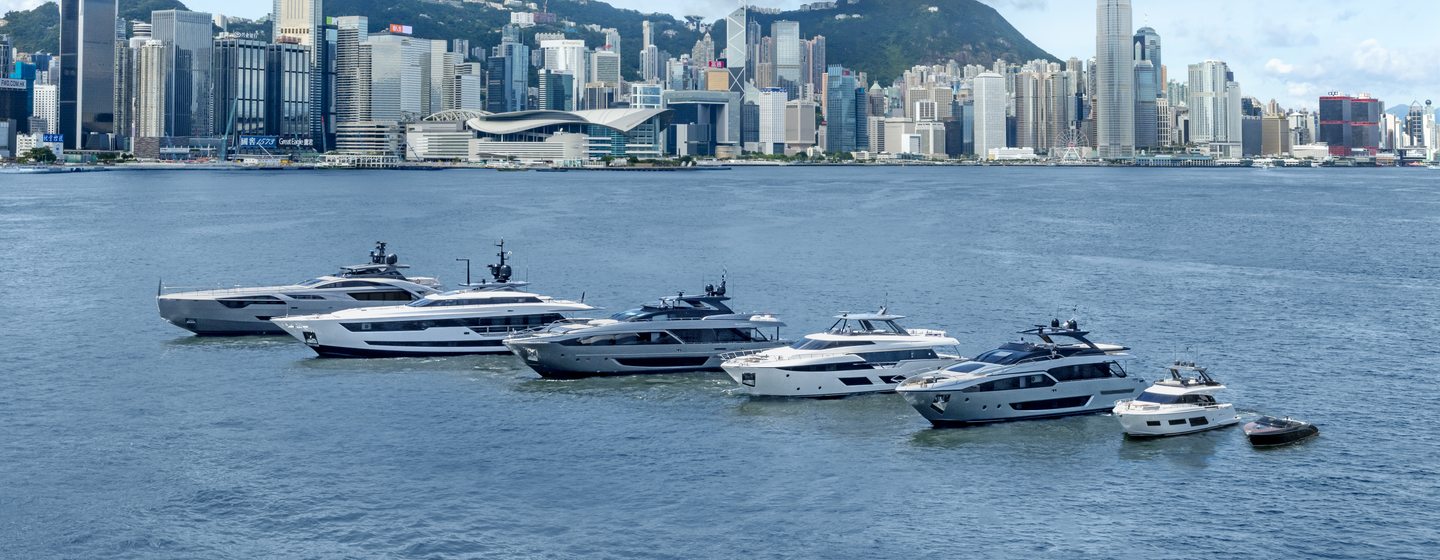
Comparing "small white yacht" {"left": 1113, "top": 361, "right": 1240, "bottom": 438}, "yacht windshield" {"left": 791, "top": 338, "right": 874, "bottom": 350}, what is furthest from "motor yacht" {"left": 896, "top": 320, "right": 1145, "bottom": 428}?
"yacht windshield" {"left": 791, "top": 338, "right": 874, "bottom": 350}

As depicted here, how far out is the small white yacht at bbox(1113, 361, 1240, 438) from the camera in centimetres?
3041

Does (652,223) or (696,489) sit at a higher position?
(652,223)

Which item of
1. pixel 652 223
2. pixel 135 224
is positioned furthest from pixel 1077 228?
pixel 135 224

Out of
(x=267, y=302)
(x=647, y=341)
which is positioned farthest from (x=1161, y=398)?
(x=267, y=302)

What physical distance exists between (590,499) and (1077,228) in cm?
7122

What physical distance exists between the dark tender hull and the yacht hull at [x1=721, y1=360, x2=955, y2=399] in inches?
322

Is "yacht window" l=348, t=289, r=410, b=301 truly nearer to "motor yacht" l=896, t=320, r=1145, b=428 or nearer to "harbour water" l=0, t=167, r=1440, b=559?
"harbour water" l=0, t=167, r=1440, b=559

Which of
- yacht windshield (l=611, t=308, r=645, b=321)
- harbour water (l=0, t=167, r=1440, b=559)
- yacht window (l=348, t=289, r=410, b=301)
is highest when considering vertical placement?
yacht window (l=348, t=289, r=410, b=301)

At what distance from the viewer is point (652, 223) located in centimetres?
9575

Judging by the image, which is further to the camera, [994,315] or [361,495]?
[994,315]

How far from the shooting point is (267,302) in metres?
45.6

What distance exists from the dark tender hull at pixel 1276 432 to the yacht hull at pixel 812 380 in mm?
8185

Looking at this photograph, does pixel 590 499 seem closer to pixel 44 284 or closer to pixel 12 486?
pixel 12 486

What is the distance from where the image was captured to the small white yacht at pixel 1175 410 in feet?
99.8
